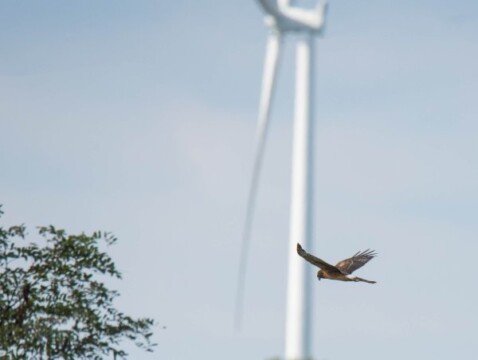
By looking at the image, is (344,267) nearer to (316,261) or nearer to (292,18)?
(316,261)

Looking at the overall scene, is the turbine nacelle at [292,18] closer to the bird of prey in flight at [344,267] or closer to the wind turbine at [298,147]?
the wind turbine at [298,147]

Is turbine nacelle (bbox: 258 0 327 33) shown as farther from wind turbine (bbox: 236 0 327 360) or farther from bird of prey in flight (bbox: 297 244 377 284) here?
bird of prey in flight (bbox: 297 244 377 284)

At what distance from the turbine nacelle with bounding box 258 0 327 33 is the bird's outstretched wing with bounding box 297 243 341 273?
15.3 ft

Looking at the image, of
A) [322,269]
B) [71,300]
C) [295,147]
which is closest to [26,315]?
[71,300]

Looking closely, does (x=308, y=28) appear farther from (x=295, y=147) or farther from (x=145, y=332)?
(x=145, y=332)

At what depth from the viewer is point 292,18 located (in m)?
23.5

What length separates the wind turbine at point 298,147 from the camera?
19880 mm

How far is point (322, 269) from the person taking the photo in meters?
23.6

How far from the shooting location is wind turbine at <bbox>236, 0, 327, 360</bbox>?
19.9 m

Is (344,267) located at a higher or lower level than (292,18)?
lower

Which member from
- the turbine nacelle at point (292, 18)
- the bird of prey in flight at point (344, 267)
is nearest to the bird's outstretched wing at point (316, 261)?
the bird of prey in flight at point (344, 267)

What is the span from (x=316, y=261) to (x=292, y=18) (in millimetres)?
5175

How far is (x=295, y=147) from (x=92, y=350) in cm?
1414

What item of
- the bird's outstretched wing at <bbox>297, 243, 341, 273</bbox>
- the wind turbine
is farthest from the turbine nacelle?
the bird's outstretched wing at <bbox>297, 243, 341, 273</bbox>
